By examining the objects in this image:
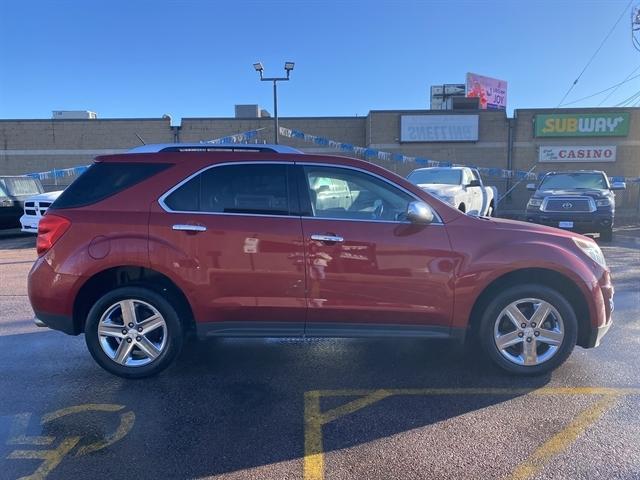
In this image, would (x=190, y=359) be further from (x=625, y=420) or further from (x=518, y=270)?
(x=625, y=420)

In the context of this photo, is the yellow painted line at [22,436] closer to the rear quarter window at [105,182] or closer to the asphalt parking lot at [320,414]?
the asphalt parking lot at [320,414]

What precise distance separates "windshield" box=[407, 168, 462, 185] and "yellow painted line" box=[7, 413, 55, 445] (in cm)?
1056

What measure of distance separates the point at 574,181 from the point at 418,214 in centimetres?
1133

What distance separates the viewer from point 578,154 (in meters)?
23.5

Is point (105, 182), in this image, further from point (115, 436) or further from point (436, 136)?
point (436, 136)

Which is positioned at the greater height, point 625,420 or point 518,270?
point 518,270

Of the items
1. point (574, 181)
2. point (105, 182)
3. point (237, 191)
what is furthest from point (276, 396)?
point (574, 181)

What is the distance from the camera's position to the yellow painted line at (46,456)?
2.77 m

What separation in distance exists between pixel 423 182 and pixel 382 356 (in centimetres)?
869

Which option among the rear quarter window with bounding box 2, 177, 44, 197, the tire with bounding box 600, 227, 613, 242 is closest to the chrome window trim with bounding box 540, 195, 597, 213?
the tire with bounding box 600, 227, 613, 242

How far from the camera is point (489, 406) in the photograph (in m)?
3.52

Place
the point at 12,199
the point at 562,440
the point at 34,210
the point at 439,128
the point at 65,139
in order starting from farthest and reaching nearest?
the point at 65,139, the point at 439,128, the point at 12,199, the point at 34,210, the point at 562,440

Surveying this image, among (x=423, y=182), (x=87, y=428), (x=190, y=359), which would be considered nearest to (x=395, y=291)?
(x=190, y=359)

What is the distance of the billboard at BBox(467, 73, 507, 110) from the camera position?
126 feet
